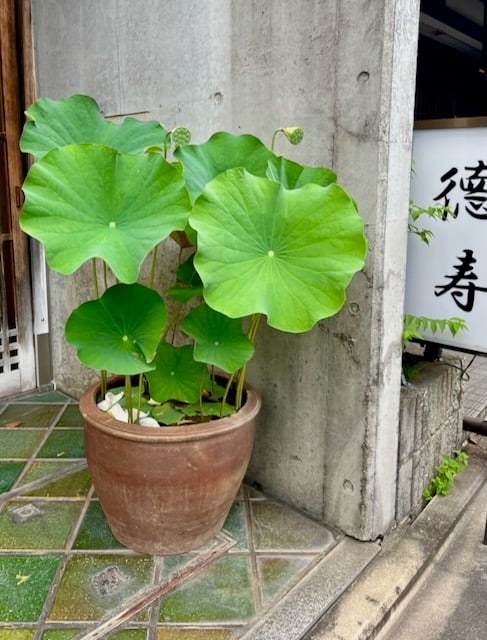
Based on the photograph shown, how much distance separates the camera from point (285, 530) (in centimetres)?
226

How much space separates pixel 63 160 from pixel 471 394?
3.01 m

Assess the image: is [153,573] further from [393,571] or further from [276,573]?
[393,571]

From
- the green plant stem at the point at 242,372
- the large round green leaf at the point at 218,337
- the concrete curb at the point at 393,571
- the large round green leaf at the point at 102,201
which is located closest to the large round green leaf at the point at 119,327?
the large round green leaf at the point at 218,337

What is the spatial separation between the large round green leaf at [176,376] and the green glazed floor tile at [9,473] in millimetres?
912

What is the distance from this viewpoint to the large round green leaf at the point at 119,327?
1.86 m

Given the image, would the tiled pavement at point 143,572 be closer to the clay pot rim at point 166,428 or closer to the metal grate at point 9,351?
the clay pot rim at point 166,428

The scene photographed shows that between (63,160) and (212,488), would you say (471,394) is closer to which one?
(212,488)

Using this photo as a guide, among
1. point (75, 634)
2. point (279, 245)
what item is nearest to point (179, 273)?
point (279, 245)

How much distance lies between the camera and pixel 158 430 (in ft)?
6.29

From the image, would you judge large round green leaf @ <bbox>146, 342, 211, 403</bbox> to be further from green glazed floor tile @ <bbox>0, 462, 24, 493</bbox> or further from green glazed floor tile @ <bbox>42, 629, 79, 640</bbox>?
green glazed floor tile @ <bbox>0, 462, 24, 493</bbox>

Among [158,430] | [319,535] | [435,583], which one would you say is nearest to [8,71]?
[158,430]

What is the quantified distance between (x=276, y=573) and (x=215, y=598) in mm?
244

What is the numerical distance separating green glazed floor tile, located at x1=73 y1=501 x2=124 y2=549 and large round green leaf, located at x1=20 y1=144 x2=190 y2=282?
3.73 feet

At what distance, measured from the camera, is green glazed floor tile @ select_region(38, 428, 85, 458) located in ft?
9.27
